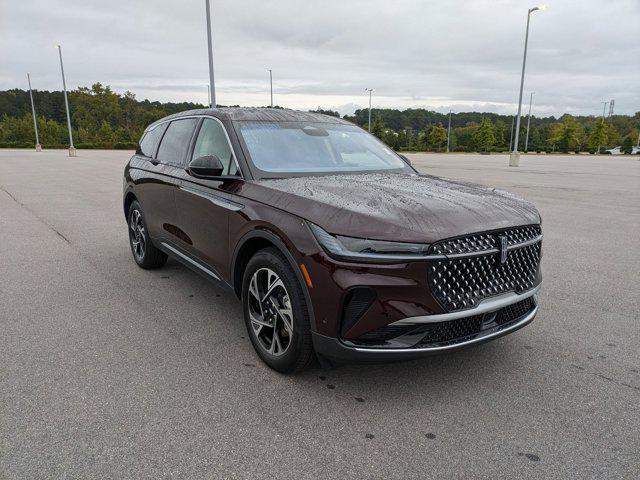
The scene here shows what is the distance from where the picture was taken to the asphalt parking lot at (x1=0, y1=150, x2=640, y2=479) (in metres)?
2.43

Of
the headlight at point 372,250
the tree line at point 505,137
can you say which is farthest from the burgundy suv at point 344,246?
the tree line at point 505,137

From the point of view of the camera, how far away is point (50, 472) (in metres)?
2.34

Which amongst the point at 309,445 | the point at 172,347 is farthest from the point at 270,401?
the point at 172,347

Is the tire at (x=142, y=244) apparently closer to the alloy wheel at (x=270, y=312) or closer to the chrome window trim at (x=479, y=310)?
the alloy wheel at (x=270, y=312)

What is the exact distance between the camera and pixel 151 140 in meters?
5.77

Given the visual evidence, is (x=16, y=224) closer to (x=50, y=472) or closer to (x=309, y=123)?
(x=309, y=123)

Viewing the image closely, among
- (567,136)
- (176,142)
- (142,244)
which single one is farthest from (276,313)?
(567,136)

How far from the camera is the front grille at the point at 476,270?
2.66 metres

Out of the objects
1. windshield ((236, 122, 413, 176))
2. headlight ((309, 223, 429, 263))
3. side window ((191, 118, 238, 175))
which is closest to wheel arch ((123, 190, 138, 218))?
side window ((191, 118, 238, 175))

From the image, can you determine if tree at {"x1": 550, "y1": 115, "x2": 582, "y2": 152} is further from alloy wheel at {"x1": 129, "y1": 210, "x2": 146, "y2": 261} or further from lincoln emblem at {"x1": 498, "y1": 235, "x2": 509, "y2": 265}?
lincoln emblem at {"x1": 498, "y1": 235, "x2": 509, "y2": 265}

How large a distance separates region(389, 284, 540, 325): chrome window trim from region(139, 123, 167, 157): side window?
156 inches

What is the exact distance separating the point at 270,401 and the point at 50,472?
1175 millimetres

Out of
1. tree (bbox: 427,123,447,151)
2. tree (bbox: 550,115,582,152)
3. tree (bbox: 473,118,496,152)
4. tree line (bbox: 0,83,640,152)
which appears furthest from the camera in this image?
tree (bbox: 427,123,447,151)

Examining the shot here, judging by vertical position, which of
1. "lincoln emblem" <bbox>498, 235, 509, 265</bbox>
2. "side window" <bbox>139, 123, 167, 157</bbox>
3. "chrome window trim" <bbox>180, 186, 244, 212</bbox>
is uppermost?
"side window" <bbox>139, 123, 167, 157</bbox>
